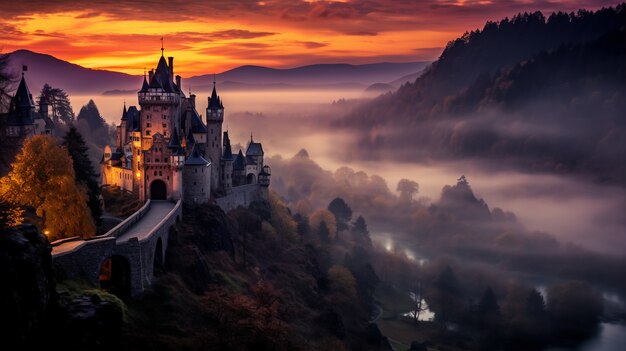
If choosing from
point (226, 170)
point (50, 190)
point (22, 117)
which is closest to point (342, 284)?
point (226, 170)

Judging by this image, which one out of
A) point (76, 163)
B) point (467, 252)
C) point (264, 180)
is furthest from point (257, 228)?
point (467, 252)

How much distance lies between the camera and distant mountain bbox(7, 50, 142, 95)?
123 metres

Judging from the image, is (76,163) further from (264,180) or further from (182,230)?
(264,180)

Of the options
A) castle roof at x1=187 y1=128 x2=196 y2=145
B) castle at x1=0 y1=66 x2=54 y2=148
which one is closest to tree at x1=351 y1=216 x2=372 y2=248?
castle roof at x1=187 y1=128 x2=196 y2=145

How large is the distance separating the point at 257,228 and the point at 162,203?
27.3m

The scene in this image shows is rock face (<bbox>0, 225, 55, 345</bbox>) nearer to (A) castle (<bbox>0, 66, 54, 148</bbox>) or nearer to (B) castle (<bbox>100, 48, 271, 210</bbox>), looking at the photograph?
(B) castle (<bbox>100, 48, 271, 210</bbox>)

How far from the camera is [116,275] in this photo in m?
51.8

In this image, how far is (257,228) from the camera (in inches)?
3979

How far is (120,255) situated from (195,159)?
30.8 m

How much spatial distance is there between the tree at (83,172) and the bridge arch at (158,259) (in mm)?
7061

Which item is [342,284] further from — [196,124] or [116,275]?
[116,275]

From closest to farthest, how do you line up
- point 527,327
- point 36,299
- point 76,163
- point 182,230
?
1. point 36,299
2. point 76,163
3. point 182,230
4. point 527,327

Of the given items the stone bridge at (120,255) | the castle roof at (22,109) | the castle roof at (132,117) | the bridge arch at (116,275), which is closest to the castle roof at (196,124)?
the castle roof at (132,117)

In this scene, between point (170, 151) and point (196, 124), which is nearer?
point (170, 151)
